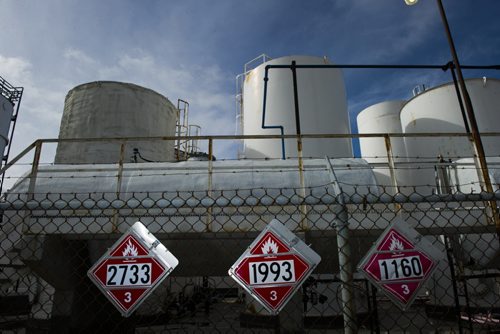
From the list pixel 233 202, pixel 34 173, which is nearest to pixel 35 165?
pixel 34 173

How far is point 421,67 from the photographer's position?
695 centimetres

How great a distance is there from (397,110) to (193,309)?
13002mm

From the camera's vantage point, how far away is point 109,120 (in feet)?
38.2

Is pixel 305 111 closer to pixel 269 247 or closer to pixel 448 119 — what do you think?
pixel 448 119

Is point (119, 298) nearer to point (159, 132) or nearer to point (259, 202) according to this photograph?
point (259, 202)

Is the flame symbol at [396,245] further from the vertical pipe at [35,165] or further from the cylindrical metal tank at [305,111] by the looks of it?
the cylindrical metal tank at [305,111]

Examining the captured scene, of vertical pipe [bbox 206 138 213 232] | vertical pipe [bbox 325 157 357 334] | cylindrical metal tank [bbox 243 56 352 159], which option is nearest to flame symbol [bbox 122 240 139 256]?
vertical pipe [bbox 325 157 357 334]

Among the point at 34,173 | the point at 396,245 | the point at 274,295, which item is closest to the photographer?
the point at 274,295

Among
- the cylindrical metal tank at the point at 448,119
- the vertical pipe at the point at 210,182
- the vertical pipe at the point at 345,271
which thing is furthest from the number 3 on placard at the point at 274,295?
the cylindrical metal tank at the point at 448,119

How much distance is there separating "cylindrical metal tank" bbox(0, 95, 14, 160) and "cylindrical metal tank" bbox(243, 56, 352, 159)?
13.0 meters

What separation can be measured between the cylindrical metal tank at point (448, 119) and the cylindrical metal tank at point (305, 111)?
82.8 inches

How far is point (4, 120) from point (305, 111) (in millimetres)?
15268

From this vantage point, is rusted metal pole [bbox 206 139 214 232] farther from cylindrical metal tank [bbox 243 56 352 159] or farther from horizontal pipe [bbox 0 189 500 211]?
cylindrical metal tank [bbox 243 56 352 159]

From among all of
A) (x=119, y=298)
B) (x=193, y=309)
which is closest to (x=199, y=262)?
(x=119, y=298)
